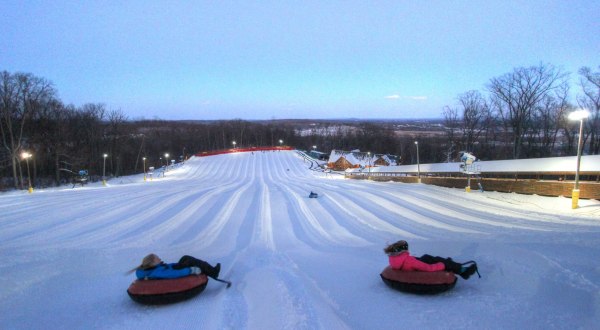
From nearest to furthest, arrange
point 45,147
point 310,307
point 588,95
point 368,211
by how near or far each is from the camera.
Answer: point 310,307 < point 368,211 < point 588,95 < point 45,147

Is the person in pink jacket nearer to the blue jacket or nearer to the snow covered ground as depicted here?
the snow covered ground

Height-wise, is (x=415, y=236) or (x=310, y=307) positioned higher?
(x=310, y=307)

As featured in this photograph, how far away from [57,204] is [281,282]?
15.8m

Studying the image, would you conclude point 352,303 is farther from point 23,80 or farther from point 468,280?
point 23,80

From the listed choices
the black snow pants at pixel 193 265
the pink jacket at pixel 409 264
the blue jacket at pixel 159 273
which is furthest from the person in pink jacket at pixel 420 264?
the blue jacket at pixel 159 273

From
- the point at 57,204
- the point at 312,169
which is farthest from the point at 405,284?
the point at 312,169

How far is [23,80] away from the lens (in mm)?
40344

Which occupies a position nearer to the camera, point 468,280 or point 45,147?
point 468,280

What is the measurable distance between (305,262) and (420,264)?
306 cm

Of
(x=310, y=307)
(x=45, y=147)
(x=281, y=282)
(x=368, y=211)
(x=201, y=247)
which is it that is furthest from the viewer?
(x=45, y=147)

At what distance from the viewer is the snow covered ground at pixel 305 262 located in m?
Result: 4.34

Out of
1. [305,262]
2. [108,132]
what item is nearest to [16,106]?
[108,132]

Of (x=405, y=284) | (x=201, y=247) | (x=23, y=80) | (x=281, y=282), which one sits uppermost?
(x=23, y=80)

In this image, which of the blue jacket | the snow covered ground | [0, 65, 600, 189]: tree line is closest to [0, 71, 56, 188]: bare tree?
[0, 65, 600, 189]: tree line
